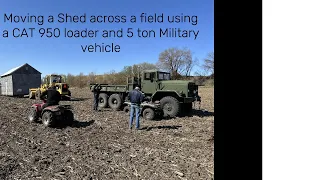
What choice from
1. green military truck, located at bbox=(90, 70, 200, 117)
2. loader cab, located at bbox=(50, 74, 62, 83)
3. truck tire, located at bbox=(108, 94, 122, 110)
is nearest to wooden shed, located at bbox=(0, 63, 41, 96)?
loader cab, located at bbox=(50, 74, 62, 83)

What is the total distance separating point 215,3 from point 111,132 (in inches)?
178

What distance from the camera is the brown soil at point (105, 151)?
8.76 ft

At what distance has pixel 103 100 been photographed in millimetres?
8672

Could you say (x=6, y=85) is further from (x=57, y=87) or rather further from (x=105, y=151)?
(x=105, y=151)

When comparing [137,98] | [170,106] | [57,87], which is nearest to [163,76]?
[170,106]

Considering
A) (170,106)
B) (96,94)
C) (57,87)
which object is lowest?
(170,106)

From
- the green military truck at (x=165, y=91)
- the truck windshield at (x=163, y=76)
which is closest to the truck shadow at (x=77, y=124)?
the green military truck at (x=165, y=91)

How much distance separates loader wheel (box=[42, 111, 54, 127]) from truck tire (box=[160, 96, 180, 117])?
9.80ft

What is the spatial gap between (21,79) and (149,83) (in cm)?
1048

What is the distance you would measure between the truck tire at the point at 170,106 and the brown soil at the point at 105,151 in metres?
1.04

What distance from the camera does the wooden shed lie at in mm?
13930

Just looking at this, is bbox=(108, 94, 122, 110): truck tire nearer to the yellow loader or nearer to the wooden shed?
the yellow loader
